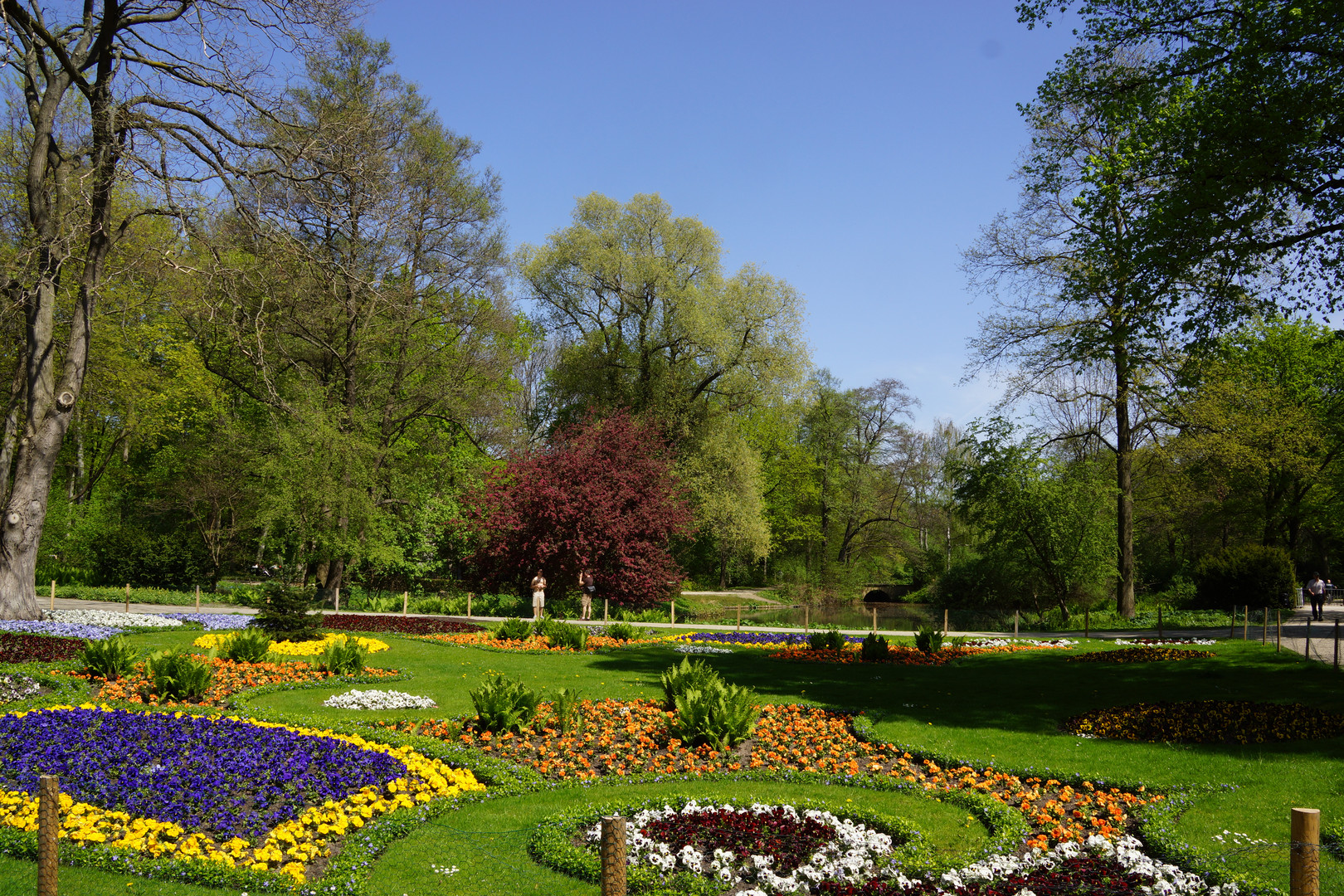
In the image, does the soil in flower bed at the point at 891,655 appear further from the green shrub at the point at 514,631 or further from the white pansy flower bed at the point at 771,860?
the white pansy flower bed at the point at 771,860

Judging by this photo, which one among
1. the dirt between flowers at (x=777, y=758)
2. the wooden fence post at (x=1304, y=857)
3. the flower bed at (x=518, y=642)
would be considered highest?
the wooden fence post at (x=1304, y=857)

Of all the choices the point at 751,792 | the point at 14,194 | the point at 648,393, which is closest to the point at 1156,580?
the point at 648,393

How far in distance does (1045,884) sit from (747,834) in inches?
81.4

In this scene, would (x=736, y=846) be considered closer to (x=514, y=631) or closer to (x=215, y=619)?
(x=514, y=631)

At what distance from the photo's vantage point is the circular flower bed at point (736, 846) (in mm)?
5816

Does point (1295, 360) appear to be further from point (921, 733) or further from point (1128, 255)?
point (921, 733)

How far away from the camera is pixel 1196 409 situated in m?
32.3

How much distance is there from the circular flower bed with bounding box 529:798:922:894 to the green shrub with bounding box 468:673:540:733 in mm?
2714

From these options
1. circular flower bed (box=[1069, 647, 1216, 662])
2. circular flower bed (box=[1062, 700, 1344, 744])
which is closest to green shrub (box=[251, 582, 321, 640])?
circular flower bed (box=[1062, 700, 1344, 744])

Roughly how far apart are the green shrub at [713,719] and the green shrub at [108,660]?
782cm

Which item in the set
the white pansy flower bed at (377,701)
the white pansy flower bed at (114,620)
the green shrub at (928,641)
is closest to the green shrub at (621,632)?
the green shrub at (928,641)

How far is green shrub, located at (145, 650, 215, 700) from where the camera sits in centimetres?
1053

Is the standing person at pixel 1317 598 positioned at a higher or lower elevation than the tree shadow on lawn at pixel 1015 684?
higher

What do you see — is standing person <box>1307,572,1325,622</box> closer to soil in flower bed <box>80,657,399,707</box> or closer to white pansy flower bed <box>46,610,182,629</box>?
soil in flower bed <box>80,657,399,707</box>
